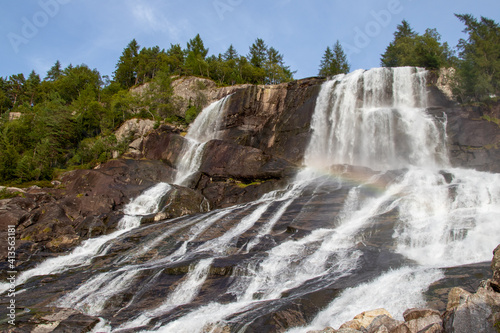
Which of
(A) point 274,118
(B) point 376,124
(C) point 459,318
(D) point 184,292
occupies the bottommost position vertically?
(D) point 184,292

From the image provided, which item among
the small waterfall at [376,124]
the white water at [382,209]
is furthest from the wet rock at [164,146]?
the white water at [382,209]

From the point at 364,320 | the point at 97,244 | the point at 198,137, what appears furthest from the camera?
the point at 198,137

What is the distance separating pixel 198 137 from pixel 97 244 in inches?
1006

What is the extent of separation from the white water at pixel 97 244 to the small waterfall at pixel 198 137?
5250 millimetres

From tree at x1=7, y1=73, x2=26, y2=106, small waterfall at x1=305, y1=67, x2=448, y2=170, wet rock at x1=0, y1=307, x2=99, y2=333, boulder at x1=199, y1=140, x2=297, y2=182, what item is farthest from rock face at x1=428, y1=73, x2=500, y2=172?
tree at x1=7, y1=73, x2=26, y2=106

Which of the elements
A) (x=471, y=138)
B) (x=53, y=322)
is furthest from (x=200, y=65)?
(x=53, y=322)

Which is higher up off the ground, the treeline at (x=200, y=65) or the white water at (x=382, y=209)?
the treeline at (x=200, y=65)

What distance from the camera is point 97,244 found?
2045 centimetres

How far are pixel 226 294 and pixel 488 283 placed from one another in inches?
313

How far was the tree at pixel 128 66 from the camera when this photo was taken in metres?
74.1

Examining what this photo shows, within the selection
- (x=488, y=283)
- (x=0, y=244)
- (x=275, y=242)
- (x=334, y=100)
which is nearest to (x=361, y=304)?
(x=488, y=283)

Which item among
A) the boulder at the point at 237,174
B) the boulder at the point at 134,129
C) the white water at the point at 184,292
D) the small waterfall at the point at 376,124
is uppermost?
the boulder at the point at 134,129

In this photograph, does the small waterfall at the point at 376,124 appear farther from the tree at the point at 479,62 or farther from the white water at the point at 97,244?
the white water at the point at 97,244

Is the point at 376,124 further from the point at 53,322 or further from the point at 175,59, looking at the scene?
the point at 175,59
